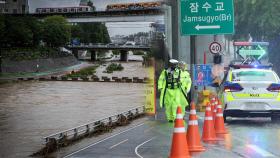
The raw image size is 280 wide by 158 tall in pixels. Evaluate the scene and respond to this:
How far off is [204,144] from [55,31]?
85496mm

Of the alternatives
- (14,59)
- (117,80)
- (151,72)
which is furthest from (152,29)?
(14,59)

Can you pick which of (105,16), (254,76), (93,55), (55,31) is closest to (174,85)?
(254,76)

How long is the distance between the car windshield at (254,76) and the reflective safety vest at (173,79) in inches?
69.9

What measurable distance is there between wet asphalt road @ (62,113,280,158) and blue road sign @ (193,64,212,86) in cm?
602

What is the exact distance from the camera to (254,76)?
15.8 metres

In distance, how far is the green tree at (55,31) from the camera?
303ft

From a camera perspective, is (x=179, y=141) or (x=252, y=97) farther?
(x=252, y=97)

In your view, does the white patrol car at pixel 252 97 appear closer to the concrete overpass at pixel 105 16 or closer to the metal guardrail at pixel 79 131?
the metal guardrail at pixel 79 131

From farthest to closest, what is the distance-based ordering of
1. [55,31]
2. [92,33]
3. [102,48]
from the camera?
[102,48] < [92,33] < [55,31]

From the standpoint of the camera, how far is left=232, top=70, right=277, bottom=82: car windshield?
51.5ft

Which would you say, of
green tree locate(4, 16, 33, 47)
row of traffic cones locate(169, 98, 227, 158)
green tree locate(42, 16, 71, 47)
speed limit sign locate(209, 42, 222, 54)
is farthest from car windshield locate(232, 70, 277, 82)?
green tree locate(42, 16, 71, 47)

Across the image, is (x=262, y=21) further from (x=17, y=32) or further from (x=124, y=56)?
(x=124, y=56)

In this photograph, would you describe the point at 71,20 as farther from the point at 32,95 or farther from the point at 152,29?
the point at 152,29

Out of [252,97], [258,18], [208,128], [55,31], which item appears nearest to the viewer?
[208,128]
